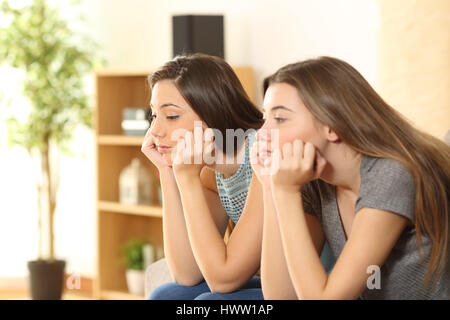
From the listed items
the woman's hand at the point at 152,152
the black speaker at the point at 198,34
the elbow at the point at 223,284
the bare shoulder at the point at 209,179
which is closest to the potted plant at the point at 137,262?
the black speaker at the point at 198,34

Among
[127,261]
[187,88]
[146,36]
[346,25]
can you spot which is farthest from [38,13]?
[187,88]

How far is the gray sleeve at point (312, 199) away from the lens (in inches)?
61.9

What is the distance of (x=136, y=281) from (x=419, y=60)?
233 centimetres

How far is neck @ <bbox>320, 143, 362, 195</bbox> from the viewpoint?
1.43 meters

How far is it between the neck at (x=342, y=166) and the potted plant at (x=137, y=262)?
288 centimetres

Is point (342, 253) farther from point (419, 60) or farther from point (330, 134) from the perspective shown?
point (419, 60)

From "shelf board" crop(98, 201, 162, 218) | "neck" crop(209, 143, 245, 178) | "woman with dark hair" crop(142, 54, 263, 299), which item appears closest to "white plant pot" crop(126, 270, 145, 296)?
"shelf board" crop(98, 201, 162, 218)

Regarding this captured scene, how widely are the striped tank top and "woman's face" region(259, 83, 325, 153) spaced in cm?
39

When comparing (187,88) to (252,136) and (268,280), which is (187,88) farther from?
(268,280)

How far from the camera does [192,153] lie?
1636 millimetres

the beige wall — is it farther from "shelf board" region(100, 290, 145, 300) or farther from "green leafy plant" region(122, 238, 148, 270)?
"shelf board" region(100, 290, 145, 300)

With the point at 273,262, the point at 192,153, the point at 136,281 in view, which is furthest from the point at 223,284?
the point at 136,281

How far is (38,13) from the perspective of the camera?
4289 millimetres

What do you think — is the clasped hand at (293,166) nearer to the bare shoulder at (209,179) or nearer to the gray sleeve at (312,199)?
the gray sleeve at (312,199)
